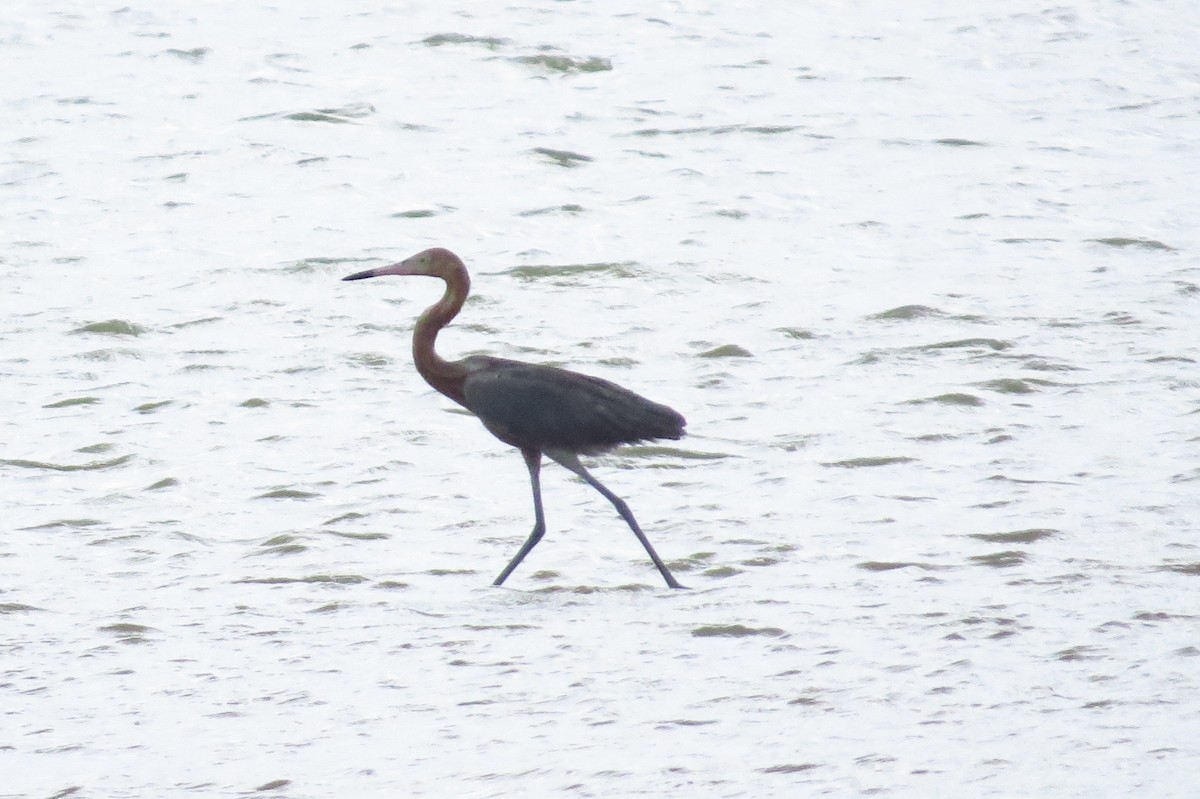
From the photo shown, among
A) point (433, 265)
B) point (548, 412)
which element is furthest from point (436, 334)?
point (548, 412)

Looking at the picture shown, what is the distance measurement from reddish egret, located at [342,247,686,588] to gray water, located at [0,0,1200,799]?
410 millimetres

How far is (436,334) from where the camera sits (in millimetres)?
8273

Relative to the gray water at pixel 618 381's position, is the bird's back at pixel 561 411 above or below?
above

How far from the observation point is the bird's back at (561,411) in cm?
790

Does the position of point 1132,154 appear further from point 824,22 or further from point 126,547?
point 126,547

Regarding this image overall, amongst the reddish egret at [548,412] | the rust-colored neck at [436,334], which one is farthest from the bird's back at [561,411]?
the rust-colored neck at [436,334]

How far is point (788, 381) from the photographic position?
10.7 m

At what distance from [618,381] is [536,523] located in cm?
275

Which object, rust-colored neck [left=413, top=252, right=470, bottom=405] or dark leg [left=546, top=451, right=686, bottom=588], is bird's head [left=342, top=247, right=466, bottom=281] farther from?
dark leg [left=546, top=451, right=686, bottom=588]

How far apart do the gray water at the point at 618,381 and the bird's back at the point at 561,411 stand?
1.97 ft

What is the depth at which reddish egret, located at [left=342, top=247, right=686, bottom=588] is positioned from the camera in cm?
791

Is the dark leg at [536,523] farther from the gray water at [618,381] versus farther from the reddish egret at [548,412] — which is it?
the gray water at [618,381]

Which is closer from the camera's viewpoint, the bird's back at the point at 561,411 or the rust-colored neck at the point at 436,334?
the bird's back at the point at 561,411

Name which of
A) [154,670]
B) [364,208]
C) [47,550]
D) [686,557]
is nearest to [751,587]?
[686,557]
